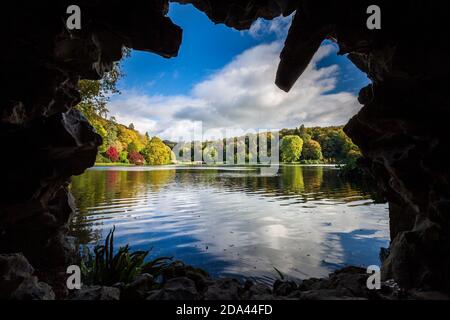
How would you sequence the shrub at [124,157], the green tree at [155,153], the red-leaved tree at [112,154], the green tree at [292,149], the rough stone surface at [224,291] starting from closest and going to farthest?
the rough stone surface at [224,291] < the red-leaved tree at [112,154] < the shrub at [124,157] < the green tree at [155,153] < the green tree at [292,149]

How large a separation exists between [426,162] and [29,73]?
751 cm

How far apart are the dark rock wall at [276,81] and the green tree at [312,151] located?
363ft

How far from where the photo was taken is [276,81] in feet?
20.3

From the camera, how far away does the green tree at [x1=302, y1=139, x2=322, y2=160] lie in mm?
111750

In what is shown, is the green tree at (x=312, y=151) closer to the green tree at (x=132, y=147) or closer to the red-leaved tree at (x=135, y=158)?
the red-leaved tree at (x=135, y=158)

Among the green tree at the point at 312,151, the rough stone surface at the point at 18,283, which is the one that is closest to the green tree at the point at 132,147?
the green tree at the point at 312,151

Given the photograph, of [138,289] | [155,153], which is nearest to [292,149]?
[155,153]

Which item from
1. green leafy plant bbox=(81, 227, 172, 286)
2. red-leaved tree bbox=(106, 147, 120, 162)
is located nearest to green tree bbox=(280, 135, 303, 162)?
red-leaved tree bbox=(106, 147, 120, 162)

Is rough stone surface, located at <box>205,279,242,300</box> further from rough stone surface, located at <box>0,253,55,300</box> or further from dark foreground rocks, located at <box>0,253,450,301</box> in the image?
rough stone surface, located at <box>0,253,55,300</box>

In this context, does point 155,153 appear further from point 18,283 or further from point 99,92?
point 18,283

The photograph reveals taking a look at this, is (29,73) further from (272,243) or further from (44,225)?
(272,243)

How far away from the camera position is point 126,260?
254 inches

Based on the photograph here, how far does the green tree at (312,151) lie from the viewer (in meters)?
112
